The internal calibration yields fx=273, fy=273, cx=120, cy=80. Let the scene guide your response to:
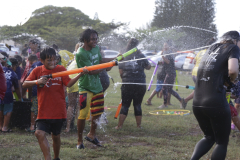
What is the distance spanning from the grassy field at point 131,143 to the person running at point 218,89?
93cm

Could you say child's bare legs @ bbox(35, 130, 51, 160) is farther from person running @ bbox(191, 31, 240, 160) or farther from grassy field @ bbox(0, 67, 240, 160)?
person running @ bbox(191, 31, 240, 160)

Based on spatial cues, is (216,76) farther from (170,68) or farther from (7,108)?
(170,68)

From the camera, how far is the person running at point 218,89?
10.4 ft

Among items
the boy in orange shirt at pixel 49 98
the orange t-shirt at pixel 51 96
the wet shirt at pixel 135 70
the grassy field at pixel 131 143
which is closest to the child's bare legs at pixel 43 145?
the boy in orange shirt at pixel 49 98

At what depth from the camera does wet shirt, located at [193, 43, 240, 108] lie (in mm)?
3182

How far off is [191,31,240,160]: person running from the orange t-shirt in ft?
5.69

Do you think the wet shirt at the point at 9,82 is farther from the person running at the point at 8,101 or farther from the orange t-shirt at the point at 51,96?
the orange t-shirt at the point at 51,96

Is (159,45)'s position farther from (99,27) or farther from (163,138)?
(99,27)

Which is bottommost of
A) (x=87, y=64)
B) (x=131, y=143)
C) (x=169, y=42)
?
(x=131, y=143)

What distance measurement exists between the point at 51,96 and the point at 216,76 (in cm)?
206

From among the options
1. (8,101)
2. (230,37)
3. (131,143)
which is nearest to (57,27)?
(8,101)

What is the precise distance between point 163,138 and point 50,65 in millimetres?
2725

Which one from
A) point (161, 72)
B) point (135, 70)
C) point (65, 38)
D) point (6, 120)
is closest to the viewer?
point (6, 120)

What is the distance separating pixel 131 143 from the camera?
4867mm
